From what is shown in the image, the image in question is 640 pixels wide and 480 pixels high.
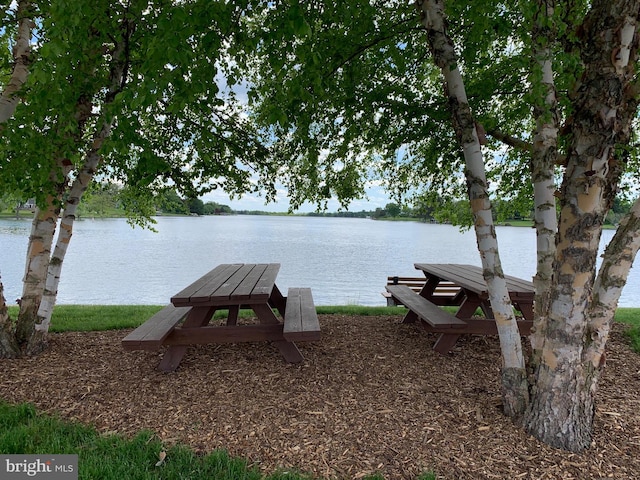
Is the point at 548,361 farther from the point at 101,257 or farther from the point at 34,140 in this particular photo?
the point at 101,257

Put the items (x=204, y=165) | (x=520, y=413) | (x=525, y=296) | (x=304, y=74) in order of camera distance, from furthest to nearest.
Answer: (x=204, y=165), (x=525, y=296), (x=304, y=74), (x=520, y=413)

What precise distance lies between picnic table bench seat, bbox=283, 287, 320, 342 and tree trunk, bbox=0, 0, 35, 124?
11.3 ft

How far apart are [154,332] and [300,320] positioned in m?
1.41

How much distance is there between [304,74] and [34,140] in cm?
240

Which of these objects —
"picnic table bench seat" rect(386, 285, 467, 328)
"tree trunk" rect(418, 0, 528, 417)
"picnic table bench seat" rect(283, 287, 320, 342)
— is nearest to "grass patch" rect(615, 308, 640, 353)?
"picnic table bench seat" rect(386, 285, 467, 328)

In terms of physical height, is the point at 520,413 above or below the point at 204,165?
below

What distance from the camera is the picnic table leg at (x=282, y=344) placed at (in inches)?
156

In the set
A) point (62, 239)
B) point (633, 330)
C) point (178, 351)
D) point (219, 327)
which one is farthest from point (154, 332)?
point (633, 330)

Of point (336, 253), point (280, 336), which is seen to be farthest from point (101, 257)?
point (280, 336)

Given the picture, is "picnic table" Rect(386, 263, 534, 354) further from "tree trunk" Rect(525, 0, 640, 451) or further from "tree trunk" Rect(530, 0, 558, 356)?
"tree trunk" Rect(525, 0, 640, 451)

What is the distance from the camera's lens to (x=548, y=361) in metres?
2.69

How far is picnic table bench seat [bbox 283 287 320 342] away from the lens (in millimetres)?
3500

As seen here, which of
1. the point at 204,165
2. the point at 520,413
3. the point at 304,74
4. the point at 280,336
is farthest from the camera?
the point at 204,165

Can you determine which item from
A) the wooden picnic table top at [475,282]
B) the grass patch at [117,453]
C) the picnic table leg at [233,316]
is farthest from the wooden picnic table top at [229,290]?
the wooden picnic table top at [475,282]
